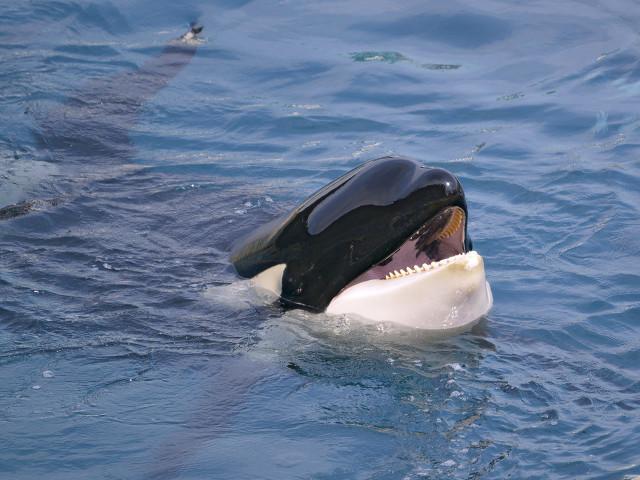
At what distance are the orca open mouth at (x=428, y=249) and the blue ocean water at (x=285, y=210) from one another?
1.38 feet

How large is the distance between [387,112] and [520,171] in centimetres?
238

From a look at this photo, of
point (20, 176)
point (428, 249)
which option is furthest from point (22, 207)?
point (428, 249)

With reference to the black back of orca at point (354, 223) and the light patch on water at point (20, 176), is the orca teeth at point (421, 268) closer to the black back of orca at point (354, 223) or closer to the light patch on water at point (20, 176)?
the black back of orca at point (354, 223)

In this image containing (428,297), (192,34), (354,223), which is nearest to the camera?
(428,297)

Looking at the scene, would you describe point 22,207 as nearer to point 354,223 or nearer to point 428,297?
point 354,223

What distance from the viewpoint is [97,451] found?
604 cm

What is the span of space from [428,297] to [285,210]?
9.20ft

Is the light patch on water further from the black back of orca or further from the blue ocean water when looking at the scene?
the black back of orca

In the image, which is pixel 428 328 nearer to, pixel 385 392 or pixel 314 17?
pixel 385 392

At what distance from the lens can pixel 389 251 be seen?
693 centimetres

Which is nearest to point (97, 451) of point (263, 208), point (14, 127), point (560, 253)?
point (263, 208)

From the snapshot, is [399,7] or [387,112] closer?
[387,112]

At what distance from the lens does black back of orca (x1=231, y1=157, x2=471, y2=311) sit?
6758mm

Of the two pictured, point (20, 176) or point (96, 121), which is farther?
point (96, 121)
